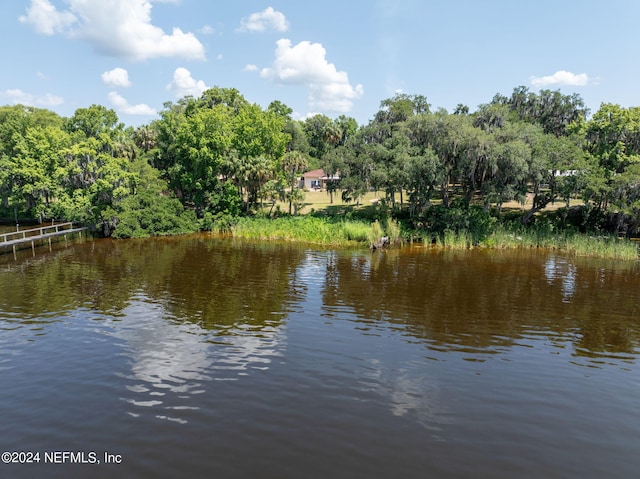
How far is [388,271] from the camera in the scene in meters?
28.2

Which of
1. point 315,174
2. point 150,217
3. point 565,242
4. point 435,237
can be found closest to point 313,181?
point 315,174

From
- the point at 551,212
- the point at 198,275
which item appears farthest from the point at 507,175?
the point at 198,275

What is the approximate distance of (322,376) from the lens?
1302 cm

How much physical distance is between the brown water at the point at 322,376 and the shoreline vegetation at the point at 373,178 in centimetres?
1335

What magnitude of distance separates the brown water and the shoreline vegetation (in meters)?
13.4

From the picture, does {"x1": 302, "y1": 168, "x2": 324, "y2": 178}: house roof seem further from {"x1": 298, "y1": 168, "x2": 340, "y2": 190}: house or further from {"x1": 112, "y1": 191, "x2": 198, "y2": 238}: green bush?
{"x1": 112, "y1": 191, "x2": 198, "y2": 238}: green bush

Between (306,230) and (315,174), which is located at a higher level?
(315,174)

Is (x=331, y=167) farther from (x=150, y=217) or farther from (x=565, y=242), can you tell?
(x=565, y=242)

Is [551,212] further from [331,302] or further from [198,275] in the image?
[198,275]

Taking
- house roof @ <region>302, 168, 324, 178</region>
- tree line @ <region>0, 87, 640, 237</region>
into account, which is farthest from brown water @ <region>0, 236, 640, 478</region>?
house roof @ <region>302, 168, 324, 178</region>

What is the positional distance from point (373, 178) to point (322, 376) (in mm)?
28599

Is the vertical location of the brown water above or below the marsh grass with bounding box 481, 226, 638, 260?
below

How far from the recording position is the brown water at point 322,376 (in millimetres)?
9305

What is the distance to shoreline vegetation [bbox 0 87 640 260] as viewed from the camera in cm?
3700
